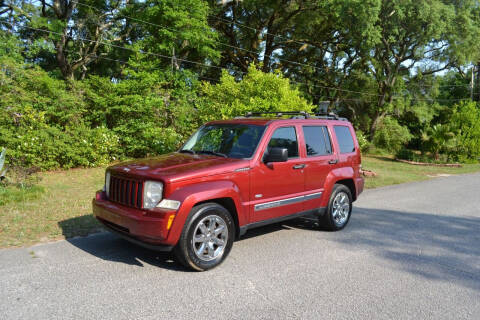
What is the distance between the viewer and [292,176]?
5.79 meters

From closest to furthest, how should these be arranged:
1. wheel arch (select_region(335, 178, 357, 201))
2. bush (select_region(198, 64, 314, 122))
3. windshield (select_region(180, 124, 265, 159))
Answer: windshield (select_region(180, 124, 265, 159)) < wheel arch (select_region(335, 178, 357, 201)) < bush (select_region(198, 64, 314, 122))

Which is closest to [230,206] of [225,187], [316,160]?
[225,187]

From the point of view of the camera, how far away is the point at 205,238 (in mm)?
4711

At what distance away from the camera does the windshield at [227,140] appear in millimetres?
5496

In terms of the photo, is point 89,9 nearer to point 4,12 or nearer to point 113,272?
point 4,12

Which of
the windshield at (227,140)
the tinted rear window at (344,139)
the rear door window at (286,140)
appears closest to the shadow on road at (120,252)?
the windshield at (227,140)

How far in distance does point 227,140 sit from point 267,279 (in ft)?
7.35

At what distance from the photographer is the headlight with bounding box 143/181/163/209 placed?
452 centimetres

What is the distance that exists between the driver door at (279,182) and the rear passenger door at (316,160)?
195 mm

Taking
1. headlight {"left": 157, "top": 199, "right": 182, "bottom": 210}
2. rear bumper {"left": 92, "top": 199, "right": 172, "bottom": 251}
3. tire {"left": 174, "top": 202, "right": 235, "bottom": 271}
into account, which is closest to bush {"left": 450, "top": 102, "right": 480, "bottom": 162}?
tire {"left": 174, "top": 202, "right": 235, "bottom": 271}

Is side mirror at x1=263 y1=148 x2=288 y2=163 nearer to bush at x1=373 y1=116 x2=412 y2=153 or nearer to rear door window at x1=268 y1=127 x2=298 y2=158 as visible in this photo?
rear door window at x1=268 y1=127 x2=298 y2=158

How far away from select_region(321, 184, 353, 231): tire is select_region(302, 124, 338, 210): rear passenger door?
34cm

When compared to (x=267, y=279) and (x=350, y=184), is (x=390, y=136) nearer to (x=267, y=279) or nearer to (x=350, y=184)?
(x=350, y=184)

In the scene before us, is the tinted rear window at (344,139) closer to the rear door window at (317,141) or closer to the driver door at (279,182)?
the rear door window at (317,141)
